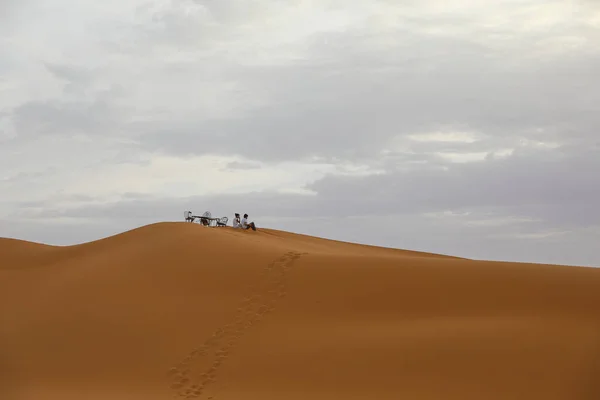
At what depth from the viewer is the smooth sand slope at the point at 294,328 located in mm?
11227

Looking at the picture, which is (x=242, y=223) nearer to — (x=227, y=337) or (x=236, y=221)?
(x=236, y=221)

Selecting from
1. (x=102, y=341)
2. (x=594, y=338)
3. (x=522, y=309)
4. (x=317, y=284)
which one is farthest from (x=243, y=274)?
(x=594, y=338)

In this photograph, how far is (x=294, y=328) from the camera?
1362cm

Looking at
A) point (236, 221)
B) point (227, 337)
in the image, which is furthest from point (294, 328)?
point (236, 221)

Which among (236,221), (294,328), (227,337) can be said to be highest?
(236,221)

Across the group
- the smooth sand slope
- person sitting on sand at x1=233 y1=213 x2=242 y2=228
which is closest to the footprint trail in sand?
the smooth sand slope

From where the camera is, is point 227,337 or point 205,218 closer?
point 227,337

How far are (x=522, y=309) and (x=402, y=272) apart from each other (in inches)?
121

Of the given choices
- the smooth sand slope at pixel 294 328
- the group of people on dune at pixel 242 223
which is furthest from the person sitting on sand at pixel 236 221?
the smooth sand slope at pixel 294 328

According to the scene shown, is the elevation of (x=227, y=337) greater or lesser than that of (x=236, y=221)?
lesser

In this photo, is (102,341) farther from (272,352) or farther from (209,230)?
(209,230)

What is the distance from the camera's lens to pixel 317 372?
38.7 feet

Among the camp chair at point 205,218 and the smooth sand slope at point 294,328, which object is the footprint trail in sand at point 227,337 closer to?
the smooth sand slope at point 294,328

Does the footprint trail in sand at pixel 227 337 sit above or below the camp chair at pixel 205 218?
below
